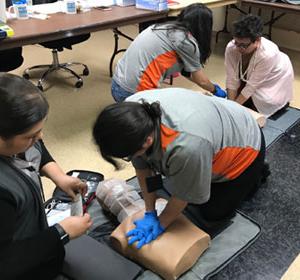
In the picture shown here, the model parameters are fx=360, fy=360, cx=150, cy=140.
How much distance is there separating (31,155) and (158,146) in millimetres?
422

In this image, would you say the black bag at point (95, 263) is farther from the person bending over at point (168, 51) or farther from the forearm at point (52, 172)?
the person bending over at point (168, 51)

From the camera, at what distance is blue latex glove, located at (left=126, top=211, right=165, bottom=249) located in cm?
145

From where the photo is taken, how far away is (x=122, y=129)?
1078 mm

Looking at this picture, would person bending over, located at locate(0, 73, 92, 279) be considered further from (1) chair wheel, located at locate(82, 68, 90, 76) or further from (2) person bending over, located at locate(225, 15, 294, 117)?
(1) chair wheel, located at locate(82, 68, 90, 76)

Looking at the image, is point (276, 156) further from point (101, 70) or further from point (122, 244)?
point (101, 70)

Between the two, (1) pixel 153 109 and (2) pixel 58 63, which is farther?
(2) pixel 58 63

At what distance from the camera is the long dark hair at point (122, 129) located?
1079 mm

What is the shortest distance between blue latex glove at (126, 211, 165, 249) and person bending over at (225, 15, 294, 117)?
1.36m

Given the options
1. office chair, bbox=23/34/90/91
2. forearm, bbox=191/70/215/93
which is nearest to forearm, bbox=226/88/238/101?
forearm, bbox=191/70/215/93

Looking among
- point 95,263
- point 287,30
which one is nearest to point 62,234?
point 95,263

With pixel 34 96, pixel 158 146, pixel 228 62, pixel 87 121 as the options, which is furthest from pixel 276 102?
pixel 34 96

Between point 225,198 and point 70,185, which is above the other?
point 70,185

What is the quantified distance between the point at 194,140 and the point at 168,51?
3.25ft

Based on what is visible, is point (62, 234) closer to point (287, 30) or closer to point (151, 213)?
point (151, 213)
